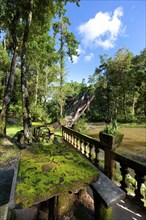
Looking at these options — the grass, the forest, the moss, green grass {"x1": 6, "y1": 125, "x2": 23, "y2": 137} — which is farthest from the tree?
the moss

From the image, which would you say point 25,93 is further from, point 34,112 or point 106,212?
point 34,112

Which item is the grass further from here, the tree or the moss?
the tree

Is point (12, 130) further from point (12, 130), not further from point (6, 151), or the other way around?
point (6, 151)

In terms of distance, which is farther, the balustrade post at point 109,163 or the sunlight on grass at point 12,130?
the sunlight on grass at point 12,130

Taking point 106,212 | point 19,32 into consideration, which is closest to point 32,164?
point 106,212

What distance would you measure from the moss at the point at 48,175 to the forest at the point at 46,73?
14.0ft

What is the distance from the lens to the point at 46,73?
14.0 metres

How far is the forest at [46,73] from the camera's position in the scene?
245 inches

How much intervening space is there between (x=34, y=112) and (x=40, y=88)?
3.47 meters

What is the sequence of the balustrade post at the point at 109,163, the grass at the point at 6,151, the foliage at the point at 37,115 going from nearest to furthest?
the balustrade post at the point at 109,163
the grass at the point at 6,151
the foliage at the point at 37,115

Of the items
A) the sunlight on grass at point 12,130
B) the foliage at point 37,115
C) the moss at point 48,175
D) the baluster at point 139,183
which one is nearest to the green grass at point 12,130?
the sunlight on grass at point 12,130

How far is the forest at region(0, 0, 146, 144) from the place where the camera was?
6219mm

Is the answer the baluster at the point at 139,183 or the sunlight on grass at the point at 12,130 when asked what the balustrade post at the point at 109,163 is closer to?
the baluster at the point at 139,183

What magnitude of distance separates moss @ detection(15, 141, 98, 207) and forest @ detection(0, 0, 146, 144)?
426 cm
